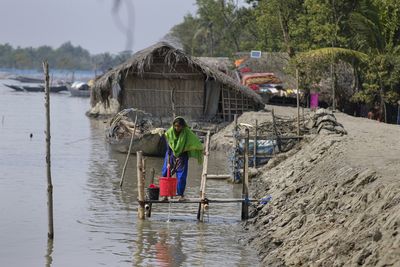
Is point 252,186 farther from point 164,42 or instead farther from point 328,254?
point 164,42

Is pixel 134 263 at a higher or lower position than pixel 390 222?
lower

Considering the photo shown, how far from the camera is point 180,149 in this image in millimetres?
11578

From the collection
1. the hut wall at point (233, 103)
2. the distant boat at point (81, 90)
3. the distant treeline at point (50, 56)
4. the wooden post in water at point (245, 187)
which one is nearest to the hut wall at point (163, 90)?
the hut wall at point (233, 103)

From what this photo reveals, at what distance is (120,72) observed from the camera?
27.6 metres

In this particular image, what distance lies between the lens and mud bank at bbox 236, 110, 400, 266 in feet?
25.3

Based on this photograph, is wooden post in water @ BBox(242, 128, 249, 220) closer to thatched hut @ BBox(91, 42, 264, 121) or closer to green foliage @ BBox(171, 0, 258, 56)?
thatched hut @ BBox(91, 42, 264, 121)

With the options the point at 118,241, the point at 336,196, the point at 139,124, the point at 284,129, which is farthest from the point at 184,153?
the point at 139,124

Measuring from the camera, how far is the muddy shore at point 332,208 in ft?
25.4

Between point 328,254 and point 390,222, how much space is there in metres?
0.79

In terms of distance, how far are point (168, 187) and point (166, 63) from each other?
16714 millimetres

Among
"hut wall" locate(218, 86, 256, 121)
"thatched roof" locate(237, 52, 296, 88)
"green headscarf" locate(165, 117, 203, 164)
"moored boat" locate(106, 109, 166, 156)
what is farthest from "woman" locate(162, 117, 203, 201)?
"thatched roof" locate(237, 52, 296, 88)

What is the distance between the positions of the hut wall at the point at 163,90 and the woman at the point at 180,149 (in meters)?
16.4

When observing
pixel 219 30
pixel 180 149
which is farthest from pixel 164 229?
pixel 219 30

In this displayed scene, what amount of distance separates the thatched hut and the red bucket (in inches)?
645
